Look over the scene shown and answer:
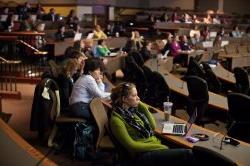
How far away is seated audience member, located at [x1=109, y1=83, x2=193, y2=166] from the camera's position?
4055mm

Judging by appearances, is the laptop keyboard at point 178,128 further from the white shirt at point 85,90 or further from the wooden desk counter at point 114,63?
the wooden desk counter at point 114,63

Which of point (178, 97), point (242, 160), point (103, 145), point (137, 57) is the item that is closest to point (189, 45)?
point (137, 57)

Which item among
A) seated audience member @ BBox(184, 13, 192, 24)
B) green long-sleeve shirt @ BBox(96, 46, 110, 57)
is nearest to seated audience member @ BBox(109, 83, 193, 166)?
green long-sleeve shirt @ BBox(96, 46, 110, 57)

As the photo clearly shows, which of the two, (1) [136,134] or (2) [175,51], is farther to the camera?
(2) [175,51]

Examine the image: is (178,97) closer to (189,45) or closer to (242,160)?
(242,160)

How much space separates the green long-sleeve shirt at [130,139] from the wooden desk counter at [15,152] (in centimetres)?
84

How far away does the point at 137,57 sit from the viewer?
11148 mm

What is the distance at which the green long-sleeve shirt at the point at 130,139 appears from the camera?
4184 millimetres

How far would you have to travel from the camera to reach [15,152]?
12.0 feet

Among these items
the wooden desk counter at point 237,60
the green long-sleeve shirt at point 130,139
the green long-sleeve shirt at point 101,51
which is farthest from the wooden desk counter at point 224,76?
the green long-sleeve shirt at point 130,139

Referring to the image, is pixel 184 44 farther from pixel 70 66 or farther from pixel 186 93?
pixel 70 66

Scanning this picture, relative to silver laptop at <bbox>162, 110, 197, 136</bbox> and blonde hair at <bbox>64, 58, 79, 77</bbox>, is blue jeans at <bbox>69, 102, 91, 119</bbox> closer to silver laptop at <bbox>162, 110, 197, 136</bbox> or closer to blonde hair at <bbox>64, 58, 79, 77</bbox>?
blonde hair at <bbox>64, 58, 79, 77</bbox>

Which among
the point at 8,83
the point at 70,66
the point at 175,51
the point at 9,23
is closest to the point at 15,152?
the point at 70,66

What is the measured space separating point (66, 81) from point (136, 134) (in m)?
2.31
